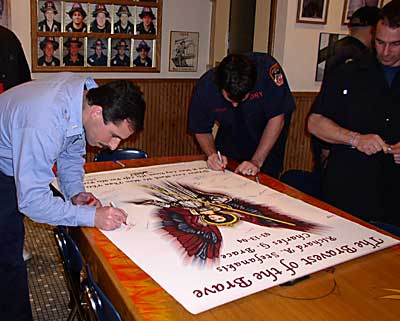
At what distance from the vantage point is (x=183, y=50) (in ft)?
14.4

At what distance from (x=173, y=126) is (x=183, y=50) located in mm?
750

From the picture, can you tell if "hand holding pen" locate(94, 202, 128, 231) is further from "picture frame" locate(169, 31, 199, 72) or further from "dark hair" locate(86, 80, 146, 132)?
"picture frame" locate(169, 31, 199, 72)

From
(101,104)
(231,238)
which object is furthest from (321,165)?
(101,104)

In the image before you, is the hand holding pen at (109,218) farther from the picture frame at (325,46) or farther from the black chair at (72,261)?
the picture frame at (325,46)

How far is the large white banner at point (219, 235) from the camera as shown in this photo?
1.21 m

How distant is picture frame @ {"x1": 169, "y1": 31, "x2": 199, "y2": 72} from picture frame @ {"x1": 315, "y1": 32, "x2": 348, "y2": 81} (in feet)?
3.96

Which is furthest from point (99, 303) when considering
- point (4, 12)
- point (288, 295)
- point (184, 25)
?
point (184, 25)

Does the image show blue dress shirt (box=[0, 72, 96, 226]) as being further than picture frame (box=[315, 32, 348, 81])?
No

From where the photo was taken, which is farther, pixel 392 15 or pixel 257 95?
pixel 257 95

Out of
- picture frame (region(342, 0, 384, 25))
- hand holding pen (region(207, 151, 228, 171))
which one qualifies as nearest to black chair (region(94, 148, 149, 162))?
hand holding pen (region(207, 151, 228, 171))

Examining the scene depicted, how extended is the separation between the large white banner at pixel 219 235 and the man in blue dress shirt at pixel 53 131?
0.58 ft

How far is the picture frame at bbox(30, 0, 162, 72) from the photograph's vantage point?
372 centimetres

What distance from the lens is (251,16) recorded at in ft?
14.3

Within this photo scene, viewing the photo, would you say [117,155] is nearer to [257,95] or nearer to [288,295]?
[257,95]
